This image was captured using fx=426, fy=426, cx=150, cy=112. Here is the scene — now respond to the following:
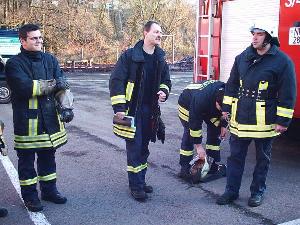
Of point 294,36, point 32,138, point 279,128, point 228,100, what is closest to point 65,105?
point 32,138

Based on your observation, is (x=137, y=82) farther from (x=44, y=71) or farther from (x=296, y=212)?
(x=296, y=212)

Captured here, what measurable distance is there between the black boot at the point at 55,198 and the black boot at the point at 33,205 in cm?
20

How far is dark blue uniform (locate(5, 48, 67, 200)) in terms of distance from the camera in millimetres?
3861

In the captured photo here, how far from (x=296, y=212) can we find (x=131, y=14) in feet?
113

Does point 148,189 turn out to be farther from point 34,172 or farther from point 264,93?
point 264,93

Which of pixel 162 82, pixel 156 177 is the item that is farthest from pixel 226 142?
pixel 162 82

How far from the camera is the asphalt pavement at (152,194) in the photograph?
3.97 meters

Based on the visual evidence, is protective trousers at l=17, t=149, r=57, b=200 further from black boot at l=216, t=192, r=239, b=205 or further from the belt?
the belt

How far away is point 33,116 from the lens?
13.1 ft

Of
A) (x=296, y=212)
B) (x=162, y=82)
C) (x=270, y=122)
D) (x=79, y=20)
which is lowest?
(x=296, y=212)

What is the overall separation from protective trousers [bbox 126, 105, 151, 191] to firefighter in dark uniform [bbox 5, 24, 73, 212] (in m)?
0.71

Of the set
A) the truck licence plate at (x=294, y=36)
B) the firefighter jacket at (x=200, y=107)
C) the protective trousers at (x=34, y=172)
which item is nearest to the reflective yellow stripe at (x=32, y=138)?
the protective trousers at (x=34, y=172)

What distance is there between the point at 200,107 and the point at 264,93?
787 mm

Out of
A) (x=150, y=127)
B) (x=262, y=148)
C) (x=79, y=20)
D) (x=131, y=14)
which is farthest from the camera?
(x=131, y=14)
